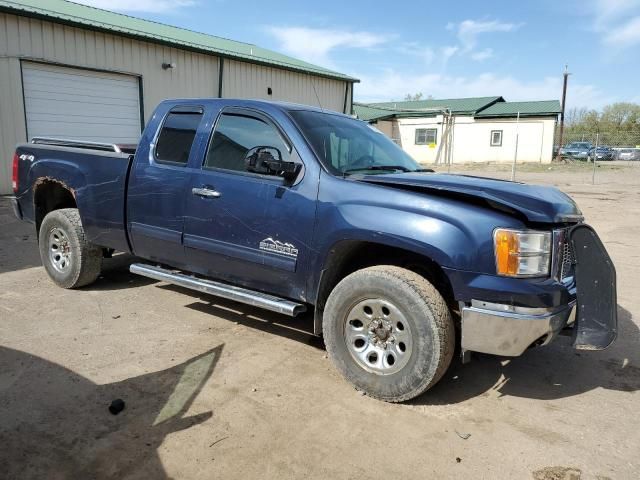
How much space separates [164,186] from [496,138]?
118 ft

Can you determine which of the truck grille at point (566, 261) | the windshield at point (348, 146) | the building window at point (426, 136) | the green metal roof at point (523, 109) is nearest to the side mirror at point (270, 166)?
the windshield at point (348, 146)

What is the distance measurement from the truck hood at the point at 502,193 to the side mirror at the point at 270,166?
1.47 feet

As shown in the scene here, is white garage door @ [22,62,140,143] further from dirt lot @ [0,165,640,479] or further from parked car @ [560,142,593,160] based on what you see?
parked car @ [560,142,593,160]

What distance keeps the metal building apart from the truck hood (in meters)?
8.19

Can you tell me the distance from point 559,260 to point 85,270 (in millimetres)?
4539

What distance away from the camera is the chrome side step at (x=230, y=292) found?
384 centimetres

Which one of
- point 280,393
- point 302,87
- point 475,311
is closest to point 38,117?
point 302,87

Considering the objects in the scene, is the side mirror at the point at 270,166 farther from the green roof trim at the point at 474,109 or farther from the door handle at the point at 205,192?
the green roof trim at the point at 474,109

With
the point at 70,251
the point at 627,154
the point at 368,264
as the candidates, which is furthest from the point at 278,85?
the point at 627,154

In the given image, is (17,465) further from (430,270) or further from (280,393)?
(430,270)

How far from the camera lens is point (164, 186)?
4.52 metres

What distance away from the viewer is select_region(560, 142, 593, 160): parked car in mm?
43969

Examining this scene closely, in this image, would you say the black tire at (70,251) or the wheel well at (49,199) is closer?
the black tire at (70,251)

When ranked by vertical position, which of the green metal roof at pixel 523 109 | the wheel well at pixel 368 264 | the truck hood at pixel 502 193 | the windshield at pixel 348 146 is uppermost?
the green metal roof at pixel 523 109
